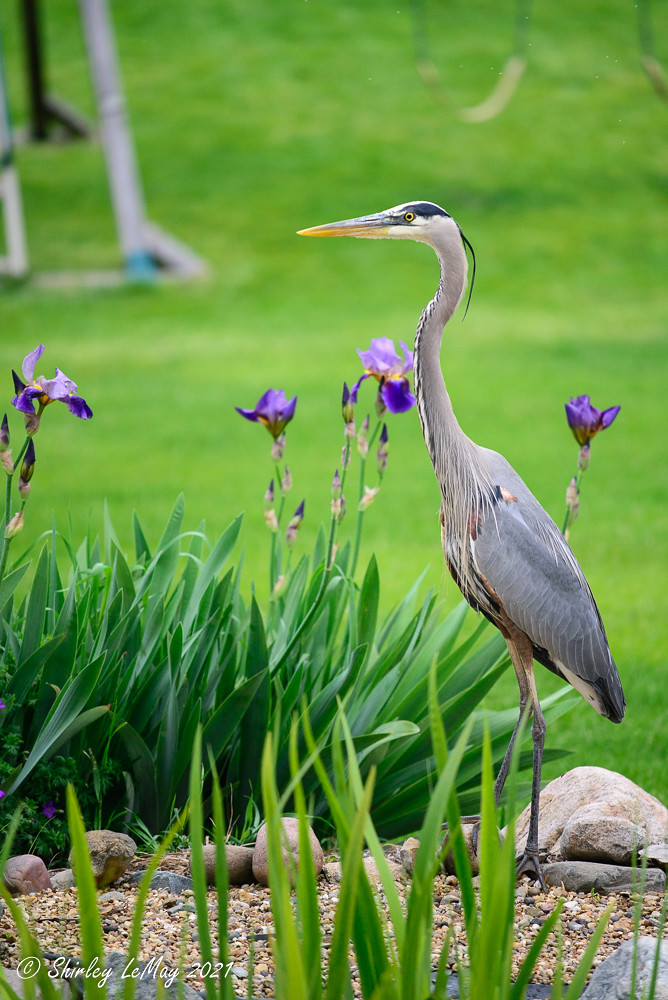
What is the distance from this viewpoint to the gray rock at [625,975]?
2.26m

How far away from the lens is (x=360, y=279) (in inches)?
619

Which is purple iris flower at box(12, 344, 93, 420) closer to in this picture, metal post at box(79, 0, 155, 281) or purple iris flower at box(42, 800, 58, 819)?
purple iris flower at box(42, 800, 58, 819)

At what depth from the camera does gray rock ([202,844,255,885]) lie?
111 inches

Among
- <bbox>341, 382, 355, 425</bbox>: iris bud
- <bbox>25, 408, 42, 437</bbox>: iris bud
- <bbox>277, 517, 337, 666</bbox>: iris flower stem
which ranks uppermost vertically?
<bbox>25, 408, 42, 437</bbox>: iris bud

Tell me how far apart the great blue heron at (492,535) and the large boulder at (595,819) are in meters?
0.14

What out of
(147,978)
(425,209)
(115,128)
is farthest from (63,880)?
(115,128)

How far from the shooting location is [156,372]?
38.9 ft

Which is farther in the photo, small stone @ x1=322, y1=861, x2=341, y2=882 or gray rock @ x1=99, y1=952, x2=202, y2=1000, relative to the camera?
small stone @ x1=322, y1=861, x2=341, y2=882

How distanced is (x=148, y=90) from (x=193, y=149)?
341 cm

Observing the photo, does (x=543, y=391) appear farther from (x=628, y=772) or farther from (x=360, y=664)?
(x=360, y=664)

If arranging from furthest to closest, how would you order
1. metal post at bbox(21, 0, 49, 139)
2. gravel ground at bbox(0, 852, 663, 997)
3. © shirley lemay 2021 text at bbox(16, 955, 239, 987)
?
1. metal post at bbox(21, 0, 49, 139)
2. gravel ground at bbox(0, 852, 663, 997)
3. © shirley lemay 2021 text at bbox(16, 955, 239, 987)

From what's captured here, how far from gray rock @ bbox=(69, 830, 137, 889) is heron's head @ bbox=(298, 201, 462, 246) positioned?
1.69 meters

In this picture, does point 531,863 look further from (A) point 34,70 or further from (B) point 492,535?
(A) point 34,70

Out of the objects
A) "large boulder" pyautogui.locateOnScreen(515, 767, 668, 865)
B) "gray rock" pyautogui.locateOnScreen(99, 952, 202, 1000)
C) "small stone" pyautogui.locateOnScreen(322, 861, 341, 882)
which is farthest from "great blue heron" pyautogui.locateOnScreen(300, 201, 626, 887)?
"gray rock" pyautogui.locateOnScreen(99, 952, 202, 1000)
